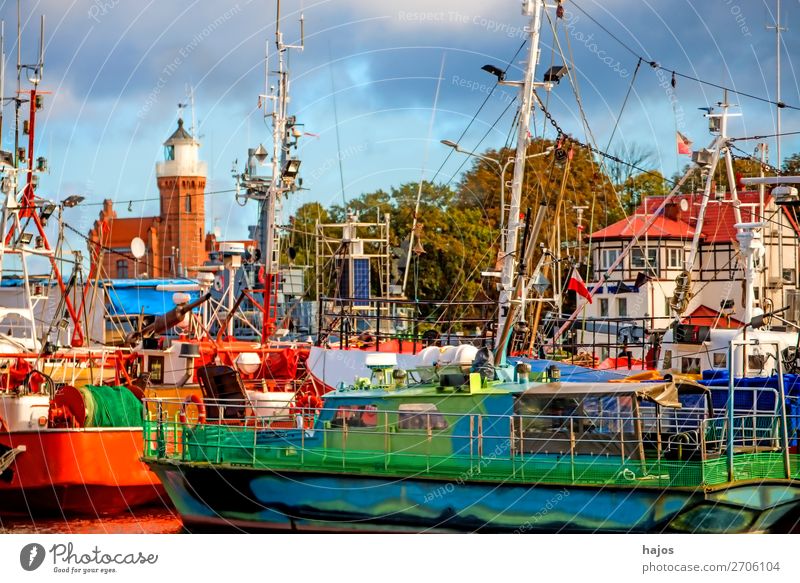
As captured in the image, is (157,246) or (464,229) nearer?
(464,229)

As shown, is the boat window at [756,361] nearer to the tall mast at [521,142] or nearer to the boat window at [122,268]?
the tall mast at [521,142]

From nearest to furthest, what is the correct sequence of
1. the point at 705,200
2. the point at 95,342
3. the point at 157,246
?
the point at 705,200 → the point at 95,342 → the point at 157,246

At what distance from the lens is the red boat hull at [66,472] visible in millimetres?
23750

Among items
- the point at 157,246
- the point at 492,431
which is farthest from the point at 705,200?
the point at 157,246

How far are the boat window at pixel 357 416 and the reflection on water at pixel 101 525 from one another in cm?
444

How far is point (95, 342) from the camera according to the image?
35500 mm

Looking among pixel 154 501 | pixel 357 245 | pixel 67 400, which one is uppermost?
pixel 357 245

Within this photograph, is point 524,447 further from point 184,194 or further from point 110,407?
point 184,194

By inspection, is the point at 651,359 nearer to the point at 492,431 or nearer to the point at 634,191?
the point at 492,431

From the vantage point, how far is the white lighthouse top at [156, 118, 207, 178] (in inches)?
3145

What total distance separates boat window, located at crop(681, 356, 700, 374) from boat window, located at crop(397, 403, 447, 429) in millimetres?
8337

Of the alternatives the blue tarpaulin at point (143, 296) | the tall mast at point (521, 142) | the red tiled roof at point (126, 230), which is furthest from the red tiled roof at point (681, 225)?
the red tiled roof at point (126, 230)

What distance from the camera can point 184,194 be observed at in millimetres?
82062
